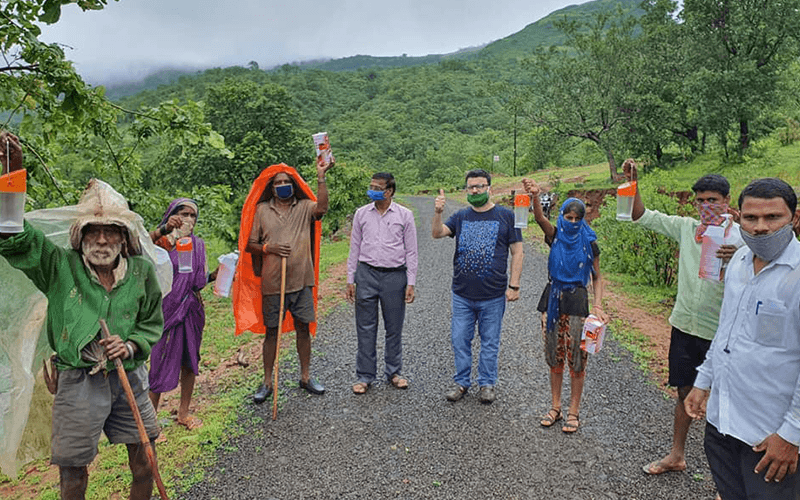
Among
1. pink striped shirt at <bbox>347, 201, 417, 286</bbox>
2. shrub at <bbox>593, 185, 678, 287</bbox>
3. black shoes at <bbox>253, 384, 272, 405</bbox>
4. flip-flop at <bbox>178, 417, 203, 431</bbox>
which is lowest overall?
flip-flop at <bbox>178, 417, 203, 431</bbox>

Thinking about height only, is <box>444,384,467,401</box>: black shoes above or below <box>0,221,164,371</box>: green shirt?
below

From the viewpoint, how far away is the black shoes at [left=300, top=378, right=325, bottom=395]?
469cm

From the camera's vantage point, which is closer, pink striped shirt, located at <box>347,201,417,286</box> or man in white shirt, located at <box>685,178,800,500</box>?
man in white shirt, located at <box>685,178,800,500</box>

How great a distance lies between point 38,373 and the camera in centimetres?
274

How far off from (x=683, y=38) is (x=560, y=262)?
22.4 meters

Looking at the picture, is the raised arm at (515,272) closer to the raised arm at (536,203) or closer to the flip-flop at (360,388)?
the raised arm at (536,203)

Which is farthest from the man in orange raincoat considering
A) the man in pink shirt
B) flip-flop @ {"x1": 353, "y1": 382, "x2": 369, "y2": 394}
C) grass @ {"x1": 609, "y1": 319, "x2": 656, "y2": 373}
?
grass @ {"x1": 609, "y1": 319, "x2": 656, "y2": 373}

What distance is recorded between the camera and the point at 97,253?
8.20ft

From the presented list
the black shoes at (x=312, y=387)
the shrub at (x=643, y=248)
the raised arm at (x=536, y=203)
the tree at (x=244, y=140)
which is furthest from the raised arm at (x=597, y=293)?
the tree at (x=244, y=140)

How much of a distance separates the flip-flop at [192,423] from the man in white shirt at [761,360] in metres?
3.57

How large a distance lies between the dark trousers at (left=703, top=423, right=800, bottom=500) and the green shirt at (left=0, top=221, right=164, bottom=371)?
2.76 metres

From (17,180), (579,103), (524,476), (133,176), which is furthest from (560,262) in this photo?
(579,103)

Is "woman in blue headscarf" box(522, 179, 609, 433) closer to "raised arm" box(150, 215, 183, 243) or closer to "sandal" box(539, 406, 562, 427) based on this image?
"sandal" box(539, 406, 562, 427)

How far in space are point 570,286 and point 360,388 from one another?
82.4 inches
